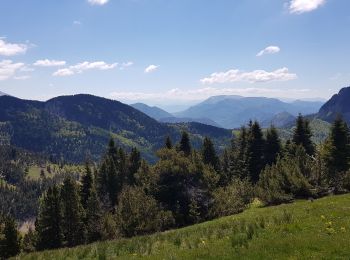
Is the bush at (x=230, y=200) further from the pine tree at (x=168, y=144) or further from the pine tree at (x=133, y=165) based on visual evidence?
the pine tree at (x=133, y=165)

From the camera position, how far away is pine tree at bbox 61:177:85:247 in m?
67.2

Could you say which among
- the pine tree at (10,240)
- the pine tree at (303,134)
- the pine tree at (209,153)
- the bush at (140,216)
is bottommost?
the pine tree at (10,240)

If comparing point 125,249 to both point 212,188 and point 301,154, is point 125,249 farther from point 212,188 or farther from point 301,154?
point 301,154

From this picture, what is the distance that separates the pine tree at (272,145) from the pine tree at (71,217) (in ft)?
120

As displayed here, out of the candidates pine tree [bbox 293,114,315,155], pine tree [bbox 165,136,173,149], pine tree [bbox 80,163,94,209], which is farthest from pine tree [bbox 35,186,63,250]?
pine tree [bbox 293,114,315,155]

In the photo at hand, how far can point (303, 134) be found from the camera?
78562 mm

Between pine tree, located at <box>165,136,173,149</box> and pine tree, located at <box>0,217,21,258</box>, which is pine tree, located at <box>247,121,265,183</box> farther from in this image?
pine tree, located at <box>0,217,21,258</box>

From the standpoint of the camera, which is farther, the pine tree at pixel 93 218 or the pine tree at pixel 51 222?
the pine tree at pixel 51 222

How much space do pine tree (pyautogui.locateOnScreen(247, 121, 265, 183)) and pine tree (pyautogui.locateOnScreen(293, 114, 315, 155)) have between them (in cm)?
655

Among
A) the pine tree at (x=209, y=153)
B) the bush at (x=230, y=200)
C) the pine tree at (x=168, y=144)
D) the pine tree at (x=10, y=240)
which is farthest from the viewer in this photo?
the pine tree at (x=209, y=153)

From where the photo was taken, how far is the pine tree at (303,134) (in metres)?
78.0

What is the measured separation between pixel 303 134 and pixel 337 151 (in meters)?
20.0

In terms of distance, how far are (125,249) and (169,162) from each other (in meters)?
39.0

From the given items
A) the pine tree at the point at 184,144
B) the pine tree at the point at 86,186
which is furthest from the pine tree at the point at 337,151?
the pine tree at the point at 86,186
